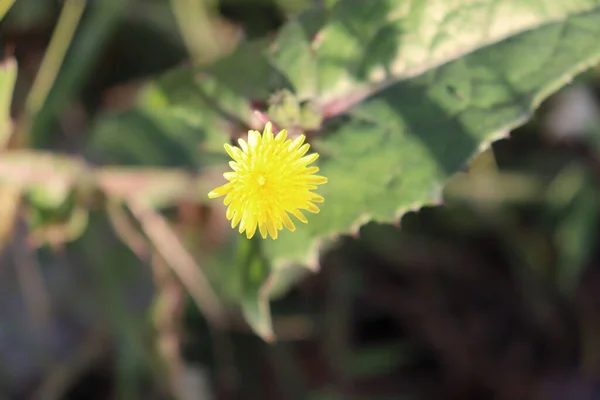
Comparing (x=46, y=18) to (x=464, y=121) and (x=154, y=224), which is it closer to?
(x=154, y=224)

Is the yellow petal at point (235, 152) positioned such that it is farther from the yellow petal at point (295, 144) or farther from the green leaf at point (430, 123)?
the green leaf at point (430, 123)

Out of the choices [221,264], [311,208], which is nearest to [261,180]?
[311,208]

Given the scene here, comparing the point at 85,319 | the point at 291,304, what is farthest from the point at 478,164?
the point at 85,319

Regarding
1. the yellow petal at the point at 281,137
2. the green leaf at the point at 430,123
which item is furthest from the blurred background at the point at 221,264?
the yellow petal at the point at 281,137

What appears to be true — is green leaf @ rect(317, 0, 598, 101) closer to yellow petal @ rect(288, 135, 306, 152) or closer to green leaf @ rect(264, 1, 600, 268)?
green leaf @ rect(264, 1, 600, 268)

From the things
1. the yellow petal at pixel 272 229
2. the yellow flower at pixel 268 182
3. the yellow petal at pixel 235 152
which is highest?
the yellow petal at pixel 235 152

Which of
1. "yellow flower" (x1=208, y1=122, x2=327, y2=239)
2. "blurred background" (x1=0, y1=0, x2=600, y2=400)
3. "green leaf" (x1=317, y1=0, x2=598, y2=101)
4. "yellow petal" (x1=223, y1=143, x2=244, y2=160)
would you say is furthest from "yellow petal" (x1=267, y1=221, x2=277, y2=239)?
"blurred background" (x1=0, y1=0, x2=600, y2=400)
